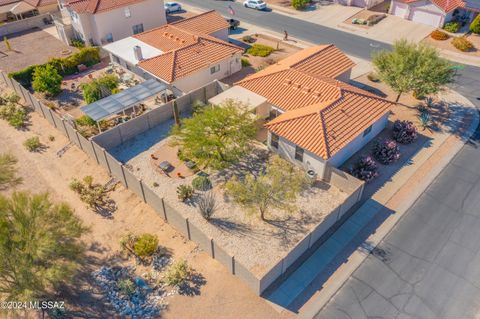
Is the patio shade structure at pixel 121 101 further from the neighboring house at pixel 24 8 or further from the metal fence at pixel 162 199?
the neighboring house at pixel 24 8

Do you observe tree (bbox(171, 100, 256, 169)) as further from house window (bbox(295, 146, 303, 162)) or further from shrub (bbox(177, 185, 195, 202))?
house window (bbox(295, 146, 303, 162))

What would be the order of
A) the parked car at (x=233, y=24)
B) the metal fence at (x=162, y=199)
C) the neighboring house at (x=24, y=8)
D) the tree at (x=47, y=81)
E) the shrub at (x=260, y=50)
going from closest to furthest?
1. the metal fence at (x=162, y=199)
2. the tree at (x=47, y=81)
3. the shrub at (x=260, y=50)
4. the parked car at (x=233, y=24)
5. the neighboring house at (x=24, y=8)

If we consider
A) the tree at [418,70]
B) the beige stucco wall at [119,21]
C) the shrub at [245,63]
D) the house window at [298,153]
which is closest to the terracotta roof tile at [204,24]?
the shrub at [245,63]

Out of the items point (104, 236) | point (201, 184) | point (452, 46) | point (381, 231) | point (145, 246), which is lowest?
point (381, 231)

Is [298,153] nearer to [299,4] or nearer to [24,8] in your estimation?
[299,4]

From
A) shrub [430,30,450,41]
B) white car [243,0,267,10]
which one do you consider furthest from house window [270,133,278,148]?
white car [243,0,267,10]

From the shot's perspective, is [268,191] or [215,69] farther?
[215,69]

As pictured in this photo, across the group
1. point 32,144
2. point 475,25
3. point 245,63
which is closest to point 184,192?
point 32,144
